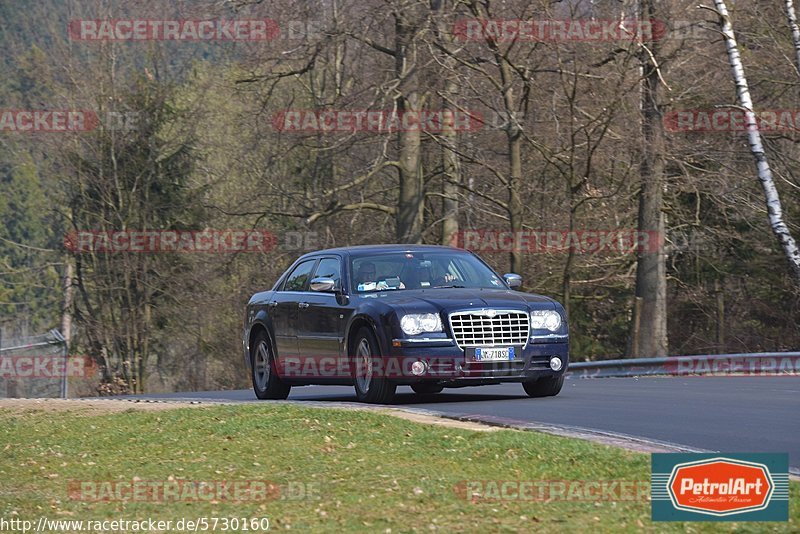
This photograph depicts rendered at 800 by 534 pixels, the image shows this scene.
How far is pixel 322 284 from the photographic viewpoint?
50.9 feet

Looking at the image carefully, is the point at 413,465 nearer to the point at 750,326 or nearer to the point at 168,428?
the point at 168,428

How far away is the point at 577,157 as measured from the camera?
32344 mm

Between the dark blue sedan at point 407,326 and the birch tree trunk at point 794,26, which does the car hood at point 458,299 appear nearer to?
→ the dark blue sedan at point 407,326

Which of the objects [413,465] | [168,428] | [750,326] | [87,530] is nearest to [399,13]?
[750,326]

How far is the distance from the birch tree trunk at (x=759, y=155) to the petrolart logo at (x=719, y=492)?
67.0ft

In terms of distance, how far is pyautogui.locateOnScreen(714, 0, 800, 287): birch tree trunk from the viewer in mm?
27875

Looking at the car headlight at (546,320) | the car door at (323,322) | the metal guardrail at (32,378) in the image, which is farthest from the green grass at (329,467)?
the metal guardrail at (32,378)

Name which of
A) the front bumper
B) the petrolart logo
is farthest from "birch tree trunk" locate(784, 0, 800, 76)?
the petrolart logo

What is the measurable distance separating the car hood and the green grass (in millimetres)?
1728

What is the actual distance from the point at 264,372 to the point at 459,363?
374 centimetres

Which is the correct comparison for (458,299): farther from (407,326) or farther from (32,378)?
(32,378)

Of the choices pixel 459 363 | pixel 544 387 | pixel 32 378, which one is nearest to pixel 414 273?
pixel 459 363

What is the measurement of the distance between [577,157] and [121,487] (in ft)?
78.2

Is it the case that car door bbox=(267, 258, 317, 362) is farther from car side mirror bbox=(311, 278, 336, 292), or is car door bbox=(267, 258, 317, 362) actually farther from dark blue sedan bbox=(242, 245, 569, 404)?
car side mirror bbox=(311, 278, 336, 292)
